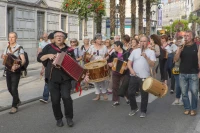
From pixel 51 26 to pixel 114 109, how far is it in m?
18.2

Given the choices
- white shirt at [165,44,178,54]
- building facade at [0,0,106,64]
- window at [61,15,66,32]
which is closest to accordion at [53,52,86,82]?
white shirt at [165,44,178,54]

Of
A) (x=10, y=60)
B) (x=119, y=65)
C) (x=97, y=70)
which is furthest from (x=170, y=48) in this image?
(x=10, y=60)

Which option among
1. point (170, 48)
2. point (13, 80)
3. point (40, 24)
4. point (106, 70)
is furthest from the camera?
point (40, 24)

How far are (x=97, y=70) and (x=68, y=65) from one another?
8.42 ft

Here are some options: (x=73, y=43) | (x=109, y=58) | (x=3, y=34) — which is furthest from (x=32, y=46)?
(x=109, y=58)

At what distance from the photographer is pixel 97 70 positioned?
929 centimetres

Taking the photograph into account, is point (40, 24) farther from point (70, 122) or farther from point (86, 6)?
point (70, 122)

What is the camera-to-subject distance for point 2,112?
8406mm

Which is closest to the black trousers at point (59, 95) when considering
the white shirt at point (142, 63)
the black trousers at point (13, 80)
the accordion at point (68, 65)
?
the accordion at point (68, 65)

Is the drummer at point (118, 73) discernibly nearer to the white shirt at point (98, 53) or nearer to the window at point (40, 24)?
the white shirt at point (98, 53)

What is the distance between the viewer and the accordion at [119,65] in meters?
8.73

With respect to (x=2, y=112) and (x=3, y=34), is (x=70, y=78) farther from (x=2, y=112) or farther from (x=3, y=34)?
(x=3, y=34)

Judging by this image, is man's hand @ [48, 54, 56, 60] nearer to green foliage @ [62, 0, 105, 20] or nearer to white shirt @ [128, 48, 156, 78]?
white shirt @ [128, 48, 156, 78]

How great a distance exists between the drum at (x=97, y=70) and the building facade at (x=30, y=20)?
10967 mm
